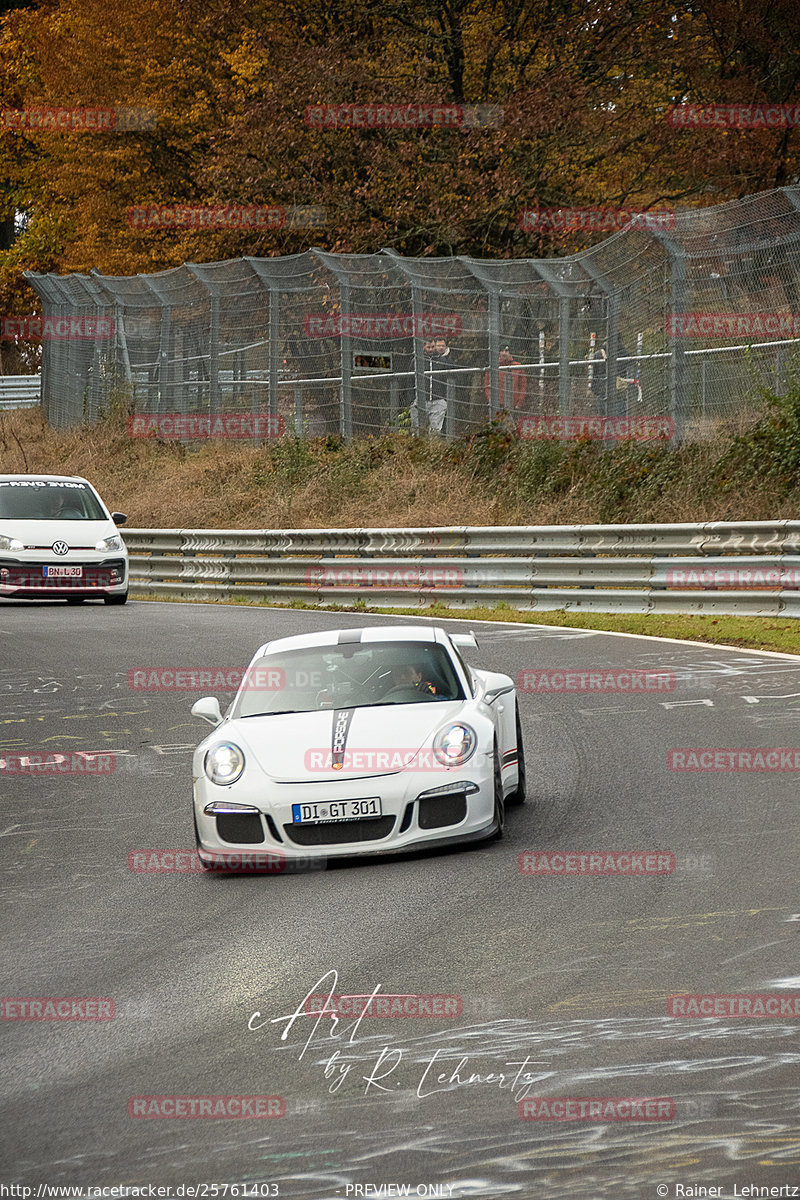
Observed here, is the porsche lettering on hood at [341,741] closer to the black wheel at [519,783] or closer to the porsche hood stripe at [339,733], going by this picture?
the porsche hood stripe at [339,733]

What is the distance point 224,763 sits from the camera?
8.31 m

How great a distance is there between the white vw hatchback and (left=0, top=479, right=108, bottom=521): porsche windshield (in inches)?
0.6

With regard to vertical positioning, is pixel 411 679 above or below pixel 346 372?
below

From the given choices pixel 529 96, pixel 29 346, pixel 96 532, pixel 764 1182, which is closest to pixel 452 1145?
pixel 764 1182

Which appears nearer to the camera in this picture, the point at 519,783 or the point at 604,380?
the point at 519,783

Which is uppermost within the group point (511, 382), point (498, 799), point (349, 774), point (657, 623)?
point (511, 382)

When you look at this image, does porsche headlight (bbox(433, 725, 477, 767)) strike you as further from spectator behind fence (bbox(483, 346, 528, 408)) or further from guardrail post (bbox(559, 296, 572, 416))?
spectator behind fence (bbox(483, 346, 528, 408))

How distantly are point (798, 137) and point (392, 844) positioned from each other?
2611 centimetres

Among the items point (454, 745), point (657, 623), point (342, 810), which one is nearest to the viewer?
point (342, 810)

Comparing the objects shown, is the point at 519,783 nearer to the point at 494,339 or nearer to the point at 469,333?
the point at 494,339

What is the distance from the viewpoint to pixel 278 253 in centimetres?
3544

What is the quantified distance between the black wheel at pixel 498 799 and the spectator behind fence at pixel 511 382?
17.8 metres

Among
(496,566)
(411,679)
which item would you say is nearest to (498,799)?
(411,679)

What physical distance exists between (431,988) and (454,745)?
256 centimetres
